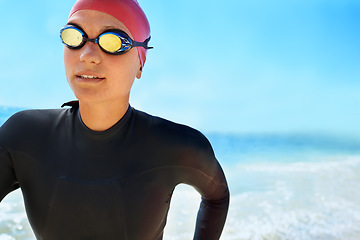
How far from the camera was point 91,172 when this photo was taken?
156 centimetres

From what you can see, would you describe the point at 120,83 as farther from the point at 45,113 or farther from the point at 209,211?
the point at 209,211

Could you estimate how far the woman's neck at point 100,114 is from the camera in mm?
1590

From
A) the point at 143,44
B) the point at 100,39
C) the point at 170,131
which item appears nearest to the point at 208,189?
the point at 170,131

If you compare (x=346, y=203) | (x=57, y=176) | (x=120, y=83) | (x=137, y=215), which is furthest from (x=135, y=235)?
(x=346, y=203)

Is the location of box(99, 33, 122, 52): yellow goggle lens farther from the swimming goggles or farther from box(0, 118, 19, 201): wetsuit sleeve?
box(0, 118, 19, 201): wetsuit sleeve

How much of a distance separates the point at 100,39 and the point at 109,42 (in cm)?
4

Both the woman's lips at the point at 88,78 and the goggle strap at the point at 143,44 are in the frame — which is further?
the goggle strap at the point at 143,44

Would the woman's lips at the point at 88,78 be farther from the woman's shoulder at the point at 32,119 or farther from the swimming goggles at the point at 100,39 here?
the woman's shoulder at the point at 32,119

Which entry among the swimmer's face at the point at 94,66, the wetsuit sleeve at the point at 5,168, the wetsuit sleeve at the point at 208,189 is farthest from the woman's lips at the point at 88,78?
the wetsuit sleeve at the point at 208,189

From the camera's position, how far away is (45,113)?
174 centimetres

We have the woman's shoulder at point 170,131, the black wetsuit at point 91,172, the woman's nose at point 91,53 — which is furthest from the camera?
the woman's shoulder at point 170,131

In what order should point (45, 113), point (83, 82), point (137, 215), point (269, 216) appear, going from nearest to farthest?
point (83, 82), point (137, 215), point (45, 113), point (269, 216)

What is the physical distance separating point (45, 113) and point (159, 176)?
66 centimetres

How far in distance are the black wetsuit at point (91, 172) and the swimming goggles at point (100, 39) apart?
356 mm
